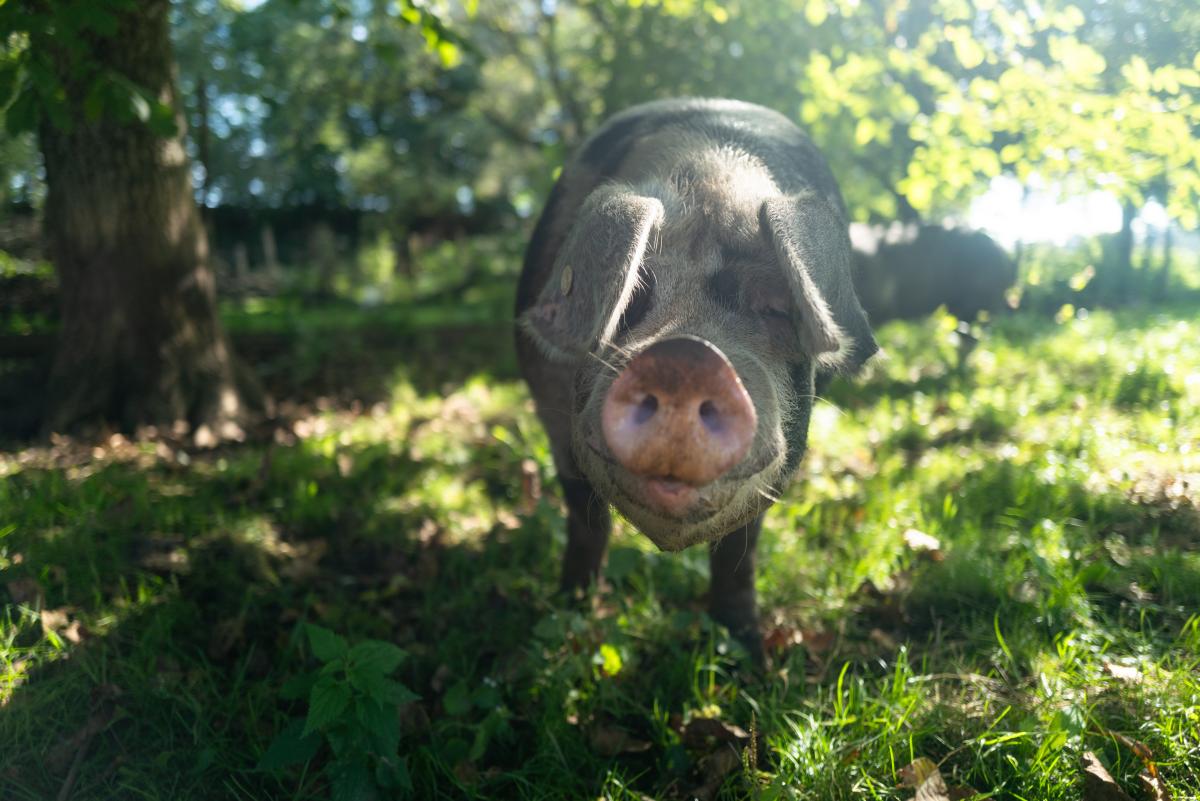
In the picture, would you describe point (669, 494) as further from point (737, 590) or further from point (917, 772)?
point (737, 590)

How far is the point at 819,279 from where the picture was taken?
2.23 m

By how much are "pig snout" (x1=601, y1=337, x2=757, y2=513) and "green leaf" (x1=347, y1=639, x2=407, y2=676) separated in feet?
3.35

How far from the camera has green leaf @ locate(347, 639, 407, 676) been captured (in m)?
2.29

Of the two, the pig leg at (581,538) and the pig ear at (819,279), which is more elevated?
the pig ear at (819,279)

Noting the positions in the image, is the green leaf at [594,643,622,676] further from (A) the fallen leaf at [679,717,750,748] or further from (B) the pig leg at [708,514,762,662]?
(B) the pig leg at [708,514,762,662]

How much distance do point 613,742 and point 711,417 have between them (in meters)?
1.38

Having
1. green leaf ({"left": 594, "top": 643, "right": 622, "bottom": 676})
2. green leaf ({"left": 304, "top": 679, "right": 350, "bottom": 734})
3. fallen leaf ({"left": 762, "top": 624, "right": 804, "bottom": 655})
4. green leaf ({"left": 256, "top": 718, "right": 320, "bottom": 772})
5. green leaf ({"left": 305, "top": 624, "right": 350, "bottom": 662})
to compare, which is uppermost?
green leaf ({"left": 305, "top": 624, "right": 350, "bottom": 662})

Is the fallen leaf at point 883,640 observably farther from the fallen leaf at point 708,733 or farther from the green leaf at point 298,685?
the green leaf at point 298,685

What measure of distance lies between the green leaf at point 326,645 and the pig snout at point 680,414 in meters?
1.13

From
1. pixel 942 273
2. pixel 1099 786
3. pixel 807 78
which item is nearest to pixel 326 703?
pixel 1099 786

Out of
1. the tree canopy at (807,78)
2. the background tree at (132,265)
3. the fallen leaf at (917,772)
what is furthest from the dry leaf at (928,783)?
the background tree at (132,265)

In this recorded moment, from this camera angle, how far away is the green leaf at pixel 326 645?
2295 millimetres

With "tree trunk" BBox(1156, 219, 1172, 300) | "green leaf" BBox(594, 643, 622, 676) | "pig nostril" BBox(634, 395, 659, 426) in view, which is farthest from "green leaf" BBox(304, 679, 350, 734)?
"tree trunk" BBox(1156, 219, 1172, 300)

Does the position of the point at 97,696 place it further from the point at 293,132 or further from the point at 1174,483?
the point at 293,132
